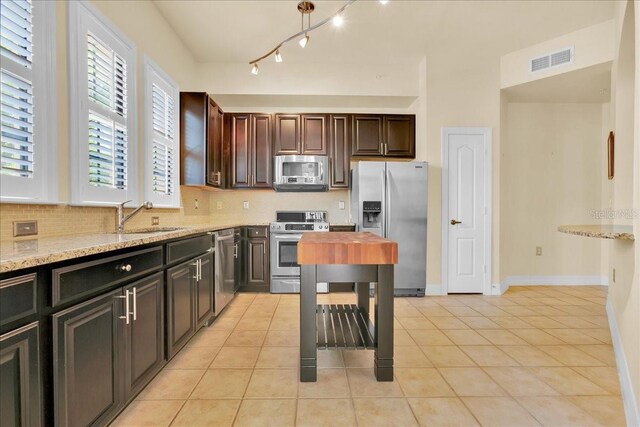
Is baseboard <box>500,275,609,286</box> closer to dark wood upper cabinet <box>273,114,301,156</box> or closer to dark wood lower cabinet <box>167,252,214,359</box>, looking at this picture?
dark wood upper cabinet <box>273,114,301,156</box>

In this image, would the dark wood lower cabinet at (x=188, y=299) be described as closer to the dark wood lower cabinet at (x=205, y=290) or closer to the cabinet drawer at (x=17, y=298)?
the dark wood lower cabinet at (x=205, y=290)

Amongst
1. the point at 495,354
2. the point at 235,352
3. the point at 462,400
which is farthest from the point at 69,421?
the point at 495,354

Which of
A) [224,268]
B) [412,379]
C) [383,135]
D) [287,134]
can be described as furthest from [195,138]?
[412,379]

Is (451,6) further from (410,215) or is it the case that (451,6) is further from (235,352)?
(235,352)

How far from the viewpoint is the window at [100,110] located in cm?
193

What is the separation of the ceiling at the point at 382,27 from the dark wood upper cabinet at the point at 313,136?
0.81 m

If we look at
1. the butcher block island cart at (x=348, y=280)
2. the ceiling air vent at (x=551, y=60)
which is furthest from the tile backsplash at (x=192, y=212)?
the ceiling air vent at (x=551, y=60)

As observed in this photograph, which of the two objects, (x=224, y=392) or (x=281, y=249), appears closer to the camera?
(x=224, y=392)

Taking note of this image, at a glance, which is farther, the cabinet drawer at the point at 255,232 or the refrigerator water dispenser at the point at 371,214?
the cabinet drawer at the point at 255,232

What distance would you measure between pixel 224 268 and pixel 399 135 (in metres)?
3.02

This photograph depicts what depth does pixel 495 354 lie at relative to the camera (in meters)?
2.30

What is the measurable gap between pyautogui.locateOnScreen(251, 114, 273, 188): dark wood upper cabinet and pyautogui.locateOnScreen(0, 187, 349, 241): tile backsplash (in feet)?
1.29

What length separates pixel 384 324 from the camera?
1.90 meters

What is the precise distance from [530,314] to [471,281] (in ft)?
2.70
